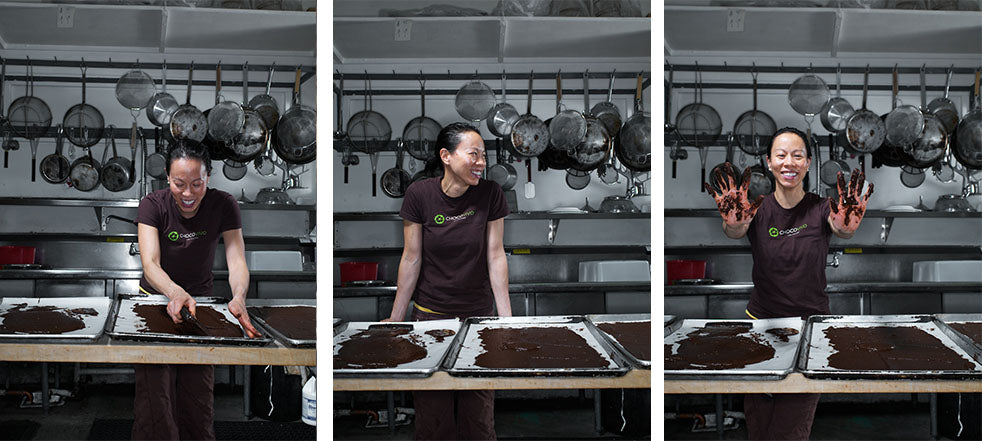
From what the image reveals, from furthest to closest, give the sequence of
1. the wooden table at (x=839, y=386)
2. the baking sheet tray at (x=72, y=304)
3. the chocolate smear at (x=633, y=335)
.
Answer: the chocolate smear at (x=633, y=335), the baking sheet tray at (x=72, y=304), the wooden table at (x=839, y=386)

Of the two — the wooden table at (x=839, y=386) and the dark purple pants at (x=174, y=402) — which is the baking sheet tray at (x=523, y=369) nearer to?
the wooden table at (x=839, y=386)

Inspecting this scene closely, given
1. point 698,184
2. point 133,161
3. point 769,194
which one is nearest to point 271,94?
point 133,161

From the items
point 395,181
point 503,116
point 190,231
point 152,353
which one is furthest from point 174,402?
point 503,116

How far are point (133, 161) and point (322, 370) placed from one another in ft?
3.17

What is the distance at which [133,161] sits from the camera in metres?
2.69

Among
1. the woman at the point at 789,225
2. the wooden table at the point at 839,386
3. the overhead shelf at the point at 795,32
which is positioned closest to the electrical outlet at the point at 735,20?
the overhead shelf at the point at 795,32

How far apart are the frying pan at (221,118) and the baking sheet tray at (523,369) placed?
3.44ft

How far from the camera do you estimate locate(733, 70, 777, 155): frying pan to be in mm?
2715

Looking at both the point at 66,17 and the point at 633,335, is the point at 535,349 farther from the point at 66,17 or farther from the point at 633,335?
the point at 66,17

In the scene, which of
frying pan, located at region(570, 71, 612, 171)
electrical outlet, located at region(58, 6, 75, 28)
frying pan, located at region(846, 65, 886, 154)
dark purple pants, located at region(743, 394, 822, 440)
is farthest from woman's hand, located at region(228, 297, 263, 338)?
frying pan, located at region(846, 65, 886, 154)

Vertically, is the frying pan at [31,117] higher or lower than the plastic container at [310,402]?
higher

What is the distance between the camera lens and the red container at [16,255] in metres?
2.69

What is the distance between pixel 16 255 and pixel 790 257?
2.66 metres

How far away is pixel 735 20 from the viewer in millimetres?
2727
